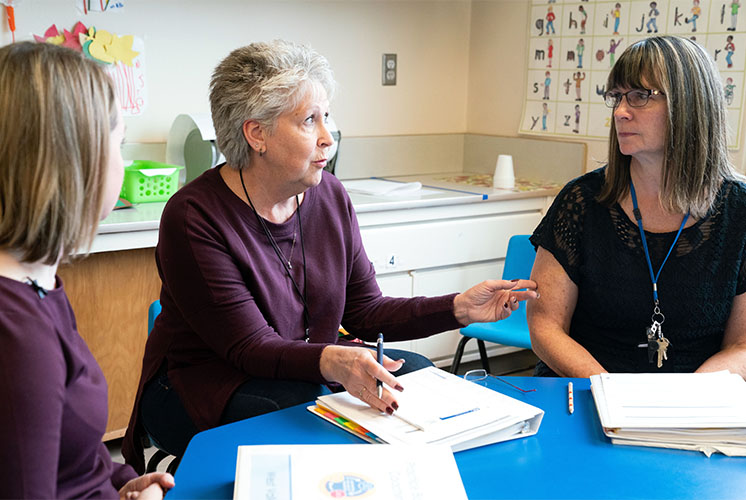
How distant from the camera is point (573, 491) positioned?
107cm

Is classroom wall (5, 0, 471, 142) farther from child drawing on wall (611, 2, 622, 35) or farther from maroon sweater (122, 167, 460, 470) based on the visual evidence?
maroon sweater (122, 167, 460, 470)

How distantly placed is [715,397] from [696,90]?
737 mm

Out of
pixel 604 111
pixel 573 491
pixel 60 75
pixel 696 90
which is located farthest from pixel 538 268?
pixel 604 111

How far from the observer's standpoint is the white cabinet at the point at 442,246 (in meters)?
2.87

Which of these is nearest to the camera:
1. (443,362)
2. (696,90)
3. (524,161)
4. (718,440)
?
(718,440)

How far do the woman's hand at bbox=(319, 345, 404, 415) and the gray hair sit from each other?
52 cm

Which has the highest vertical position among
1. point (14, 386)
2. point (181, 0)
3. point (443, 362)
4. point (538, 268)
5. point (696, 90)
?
point (181, 0)

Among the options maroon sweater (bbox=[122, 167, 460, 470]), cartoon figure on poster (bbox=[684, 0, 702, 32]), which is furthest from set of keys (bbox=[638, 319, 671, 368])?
cartoon figure on poster (bbox=[684, 0, 702, 32])

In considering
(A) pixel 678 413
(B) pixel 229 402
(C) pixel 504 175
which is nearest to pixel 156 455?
(B) pixel 229 402

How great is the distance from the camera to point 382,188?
3.09 m

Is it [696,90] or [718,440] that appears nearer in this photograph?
[718,440]

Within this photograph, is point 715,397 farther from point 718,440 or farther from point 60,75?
point 60,75

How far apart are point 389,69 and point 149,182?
1.35 metres

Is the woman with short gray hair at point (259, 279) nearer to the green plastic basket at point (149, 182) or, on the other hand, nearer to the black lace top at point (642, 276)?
the black lace top at point (642, 276)
